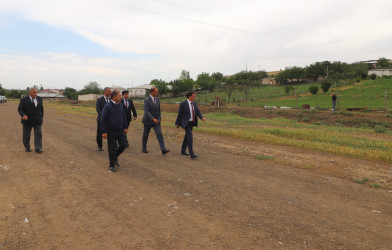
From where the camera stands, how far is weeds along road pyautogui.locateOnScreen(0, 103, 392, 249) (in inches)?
142

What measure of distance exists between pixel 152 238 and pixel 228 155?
17.5 ft

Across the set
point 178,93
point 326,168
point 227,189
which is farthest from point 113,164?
point 178,93

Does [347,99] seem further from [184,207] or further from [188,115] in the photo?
[184,207]

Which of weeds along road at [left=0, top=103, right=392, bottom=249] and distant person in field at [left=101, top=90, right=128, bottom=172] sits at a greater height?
distant person in field at [left=101, top=90, right=128, bottom=172]

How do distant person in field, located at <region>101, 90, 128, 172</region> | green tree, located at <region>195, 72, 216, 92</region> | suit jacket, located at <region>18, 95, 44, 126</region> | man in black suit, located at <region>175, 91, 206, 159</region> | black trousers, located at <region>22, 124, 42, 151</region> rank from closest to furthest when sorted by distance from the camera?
1. distant person in field, located at <region>101, 90, 128, 172</region>
2. man in black suit, located at <region>175, 91, 206, 159</region>
3. suit jacket, located at <region>18, 95, 44, 126</region>
4. black trousers, located at <region>22, 124, 42, 151</region>
5. green tree, located at <region>195, 72, 216, 92</region>

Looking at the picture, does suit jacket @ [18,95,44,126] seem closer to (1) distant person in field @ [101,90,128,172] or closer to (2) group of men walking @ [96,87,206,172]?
(2) group of men walking @ [96,87,206,172]

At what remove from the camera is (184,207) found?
4617 mm

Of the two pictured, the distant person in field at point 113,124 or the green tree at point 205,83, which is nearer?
the distant person in field at point 113,124

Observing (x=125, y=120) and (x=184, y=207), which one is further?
(x=125, y=120)

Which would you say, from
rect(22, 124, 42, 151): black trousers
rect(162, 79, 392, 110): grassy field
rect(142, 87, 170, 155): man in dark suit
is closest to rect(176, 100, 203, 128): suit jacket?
rect(142, 87, 170, 155): man in dark suit

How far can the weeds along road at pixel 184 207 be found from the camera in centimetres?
360

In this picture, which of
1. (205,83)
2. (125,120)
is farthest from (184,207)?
(205,83)

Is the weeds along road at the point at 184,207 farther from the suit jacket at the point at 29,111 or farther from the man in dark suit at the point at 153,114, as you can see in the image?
the suit jacket at the point at 29,111

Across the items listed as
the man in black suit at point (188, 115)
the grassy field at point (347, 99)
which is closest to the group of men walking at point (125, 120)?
the man in black suit at point (188, 115)
